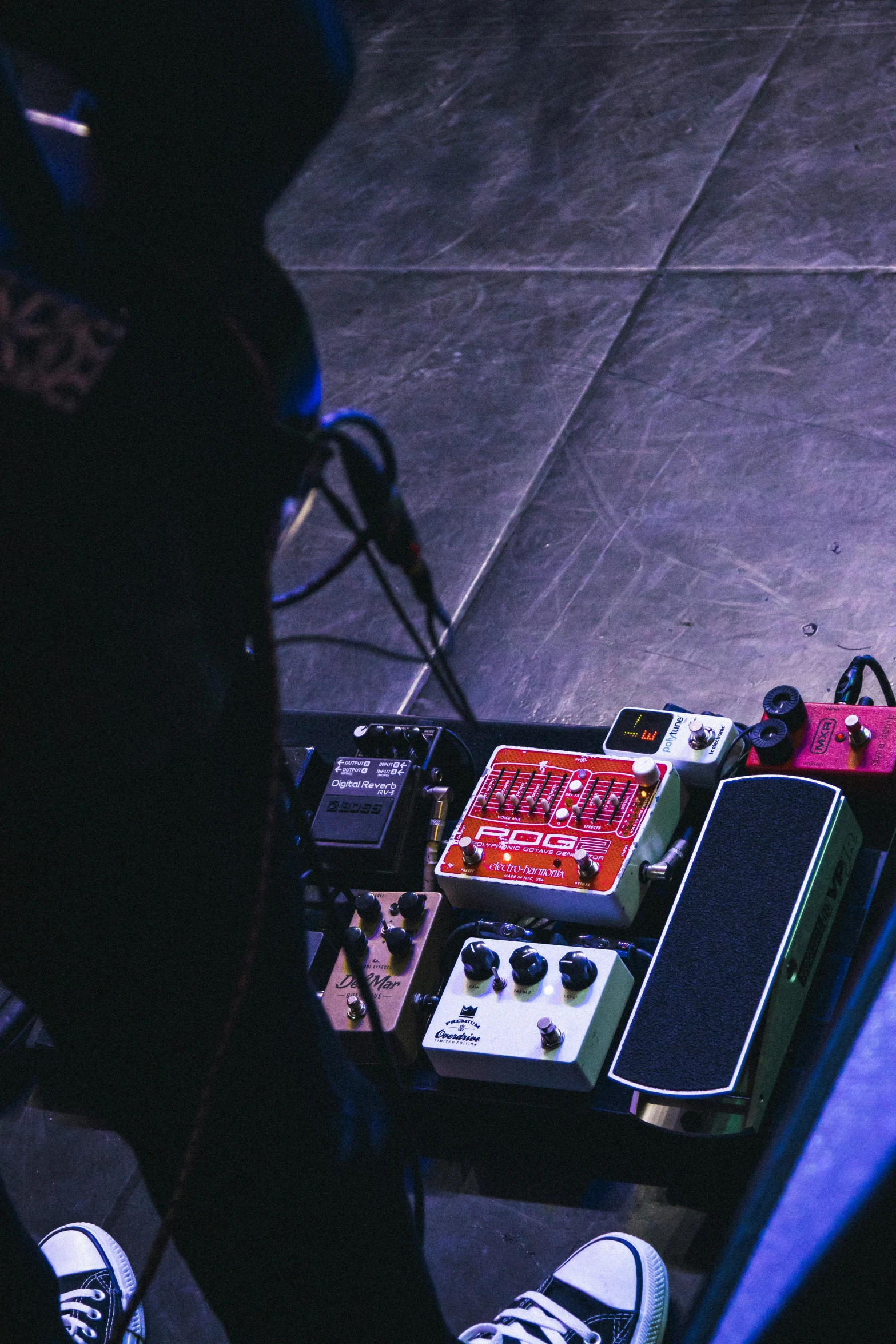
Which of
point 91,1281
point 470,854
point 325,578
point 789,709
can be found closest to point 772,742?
point 789,709

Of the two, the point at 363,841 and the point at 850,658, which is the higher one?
the point at 363,841

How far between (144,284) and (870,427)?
211 cm

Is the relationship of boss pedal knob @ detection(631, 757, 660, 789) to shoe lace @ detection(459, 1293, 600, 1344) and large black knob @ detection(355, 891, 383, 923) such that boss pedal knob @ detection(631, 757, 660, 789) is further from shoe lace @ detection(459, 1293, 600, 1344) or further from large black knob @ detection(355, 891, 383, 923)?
shoe lace @ detection(459, 1293, 600, 1344)

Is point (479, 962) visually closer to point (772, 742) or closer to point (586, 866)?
point (586, 866)

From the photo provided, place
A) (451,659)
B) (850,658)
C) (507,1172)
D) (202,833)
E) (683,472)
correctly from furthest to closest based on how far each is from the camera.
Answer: (683,472) → (451,659) → (850,658) → (507,1172) → (202,833)

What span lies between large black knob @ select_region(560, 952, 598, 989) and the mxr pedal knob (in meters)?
0.41

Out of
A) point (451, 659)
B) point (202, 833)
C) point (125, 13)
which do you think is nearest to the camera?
point (125, 13)

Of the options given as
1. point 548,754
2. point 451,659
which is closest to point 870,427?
point 451,659

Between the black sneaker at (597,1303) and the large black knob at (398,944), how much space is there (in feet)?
1.39

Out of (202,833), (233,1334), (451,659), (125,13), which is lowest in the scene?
(451,659)

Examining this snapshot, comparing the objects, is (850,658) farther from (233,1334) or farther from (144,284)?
(144,284)

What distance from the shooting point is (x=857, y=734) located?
5.95ft

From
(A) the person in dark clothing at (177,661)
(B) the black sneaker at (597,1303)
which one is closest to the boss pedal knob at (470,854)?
(B) the black sneaker at (597,1303)

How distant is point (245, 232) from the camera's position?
848mm
